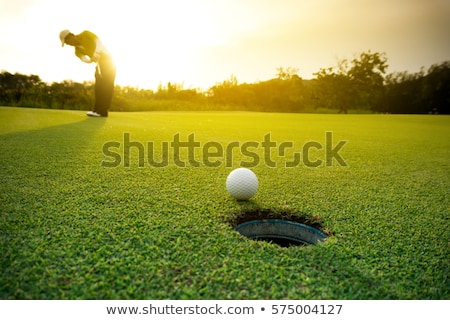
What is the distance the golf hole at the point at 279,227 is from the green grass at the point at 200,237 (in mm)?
59

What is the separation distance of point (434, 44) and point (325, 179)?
159 inches

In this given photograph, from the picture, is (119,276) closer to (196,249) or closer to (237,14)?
(196,249)

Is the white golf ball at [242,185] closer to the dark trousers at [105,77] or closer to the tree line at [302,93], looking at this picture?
the dark trousers at [105,77]

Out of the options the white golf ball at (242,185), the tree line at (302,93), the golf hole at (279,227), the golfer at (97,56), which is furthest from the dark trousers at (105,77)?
the golf hole at (279,227)

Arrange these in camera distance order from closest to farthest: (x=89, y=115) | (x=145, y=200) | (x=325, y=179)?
(x=145, y=200)
(x=325, y=179)
(x=89, y=115)

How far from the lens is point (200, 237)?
1.51 m

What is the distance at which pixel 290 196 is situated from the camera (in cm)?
229

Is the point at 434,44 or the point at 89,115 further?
the point at 89,115

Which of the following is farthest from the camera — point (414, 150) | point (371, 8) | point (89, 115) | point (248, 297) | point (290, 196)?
point (89, 115)

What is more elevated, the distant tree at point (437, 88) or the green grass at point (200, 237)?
the distant tree at point (437, 88)

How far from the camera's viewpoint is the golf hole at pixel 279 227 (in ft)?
6.09

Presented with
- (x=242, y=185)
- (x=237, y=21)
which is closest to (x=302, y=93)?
(x=237, y=21)

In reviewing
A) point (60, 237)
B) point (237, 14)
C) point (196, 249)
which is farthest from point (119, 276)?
point (237, 14)

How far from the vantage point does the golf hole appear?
6.09 ft
